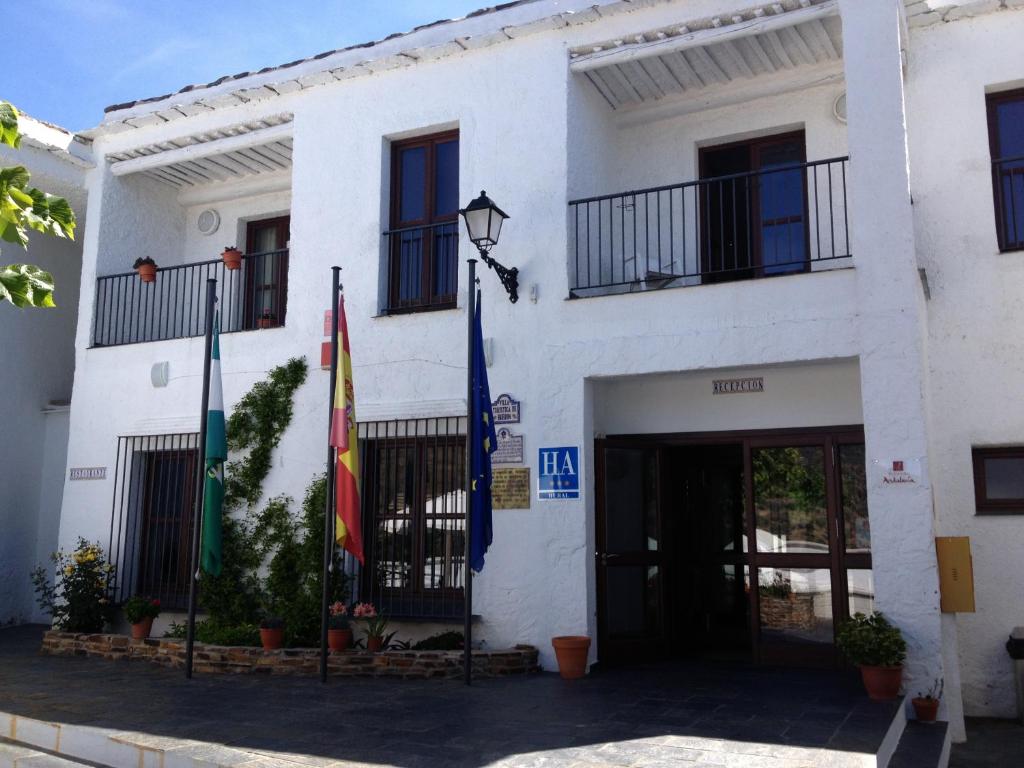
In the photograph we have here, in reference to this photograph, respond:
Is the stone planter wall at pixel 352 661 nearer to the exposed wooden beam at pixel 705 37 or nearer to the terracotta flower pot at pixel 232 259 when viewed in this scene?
→ the terracotta flower pot at pixel 232 259

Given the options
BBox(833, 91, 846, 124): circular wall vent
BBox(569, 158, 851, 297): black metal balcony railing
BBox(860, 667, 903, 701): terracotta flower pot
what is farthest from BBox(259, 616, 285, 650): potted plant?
BBox(833, 91, 846, 124): circular wall vent

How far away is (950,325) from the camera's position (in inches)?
352

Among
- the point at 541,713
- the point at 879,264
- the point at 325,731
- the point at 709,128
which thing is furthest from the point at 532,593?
the point at 709,128

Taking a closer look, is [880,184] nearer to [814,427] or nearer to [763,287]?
[763,287]

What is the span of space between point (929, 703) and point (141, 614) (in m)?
7.56

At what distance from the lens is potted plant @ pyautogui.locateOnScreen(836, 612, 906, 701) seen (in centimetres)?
718

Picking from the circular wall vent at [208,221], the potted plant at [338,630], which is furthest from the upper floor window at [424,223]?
the circular wall vent at [208,221]


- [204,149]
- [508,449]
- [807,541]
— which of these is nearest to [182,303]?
[204,149]

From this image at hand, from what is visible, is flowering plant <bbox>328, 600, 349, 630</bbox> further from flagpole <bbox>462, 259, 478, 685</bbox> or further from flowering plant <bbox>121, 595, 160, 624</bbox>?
flowering plant <bbox>121, 595, 160, 624</bbox>

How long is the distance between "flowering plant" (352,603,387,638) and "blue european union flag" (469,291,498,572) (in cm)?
138

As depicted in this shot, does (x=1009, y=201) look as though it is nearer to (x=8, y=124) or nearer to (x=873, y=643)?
(x=873, y=643)

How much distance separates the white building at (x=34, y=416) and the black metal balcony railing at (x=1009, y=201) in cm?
1019

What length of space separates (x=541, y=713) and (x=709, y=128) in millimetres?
6244

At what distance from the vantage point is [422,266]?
1032 cm
